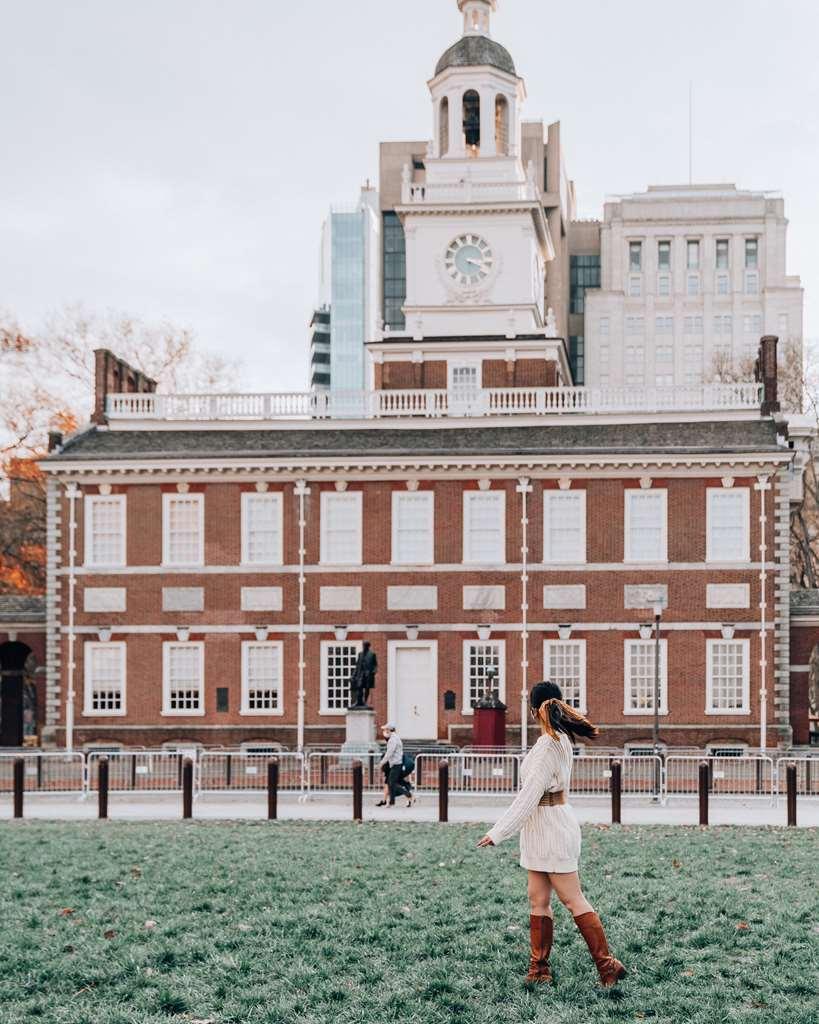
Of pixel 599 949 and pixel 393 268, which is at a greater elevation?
pixel 393 268

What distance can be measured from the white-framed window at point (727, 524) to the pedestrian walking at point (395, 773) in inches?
642

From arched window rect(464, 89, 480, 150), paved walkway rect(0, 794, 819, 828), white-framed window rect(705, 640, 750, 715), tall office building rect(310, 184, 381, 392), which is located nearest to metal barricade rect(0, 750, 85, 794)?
paved walkway rect(0, 794, 819, 828)

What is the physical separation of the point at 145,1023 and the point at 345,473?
31.9m

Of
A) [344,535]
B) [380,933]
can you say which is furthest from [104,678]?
[380,933]

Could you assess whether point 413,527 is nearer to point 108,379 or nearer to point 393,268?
point 108,379

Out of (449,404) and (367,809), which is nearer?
(367,809)

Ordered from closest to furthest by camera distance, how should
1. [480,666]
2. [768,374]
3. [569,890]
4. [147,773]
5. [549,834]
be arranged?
1. [569,890]
2. [549,834]
3. [147,773]
4. [480,666]
5. [768,374]

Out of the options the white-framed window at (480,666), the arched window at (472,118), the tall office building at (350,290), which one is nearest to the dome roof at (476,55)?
the arched window at (472,118)

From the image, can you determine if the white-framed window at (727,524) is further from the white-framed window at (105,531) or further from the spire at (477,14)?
the spire at (477,14)

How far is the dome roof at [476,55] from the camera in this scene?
52.2m

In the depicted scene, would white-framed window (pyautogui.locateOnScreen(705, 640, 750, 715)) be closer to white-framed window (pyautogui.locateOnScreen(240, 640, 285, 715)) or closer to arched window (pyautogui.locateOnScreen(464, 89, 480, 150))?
white-framed window (pyautogui.locateOnScreen(240, 640, 285, 715))

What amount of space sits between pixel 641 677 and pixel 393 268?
11682cm

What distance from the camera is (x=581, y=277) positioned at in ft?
520

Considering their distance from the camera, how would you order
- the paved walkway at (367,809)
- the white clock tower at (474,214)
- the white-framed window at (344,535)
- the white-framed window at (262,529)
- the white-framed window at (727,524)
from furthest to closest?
the white clock tower at (474,214) < the white-framed window at (262,529) < the white-framed window at (344,535) < the white-framed window at (727,524) < the paved walkway at (367,809)
